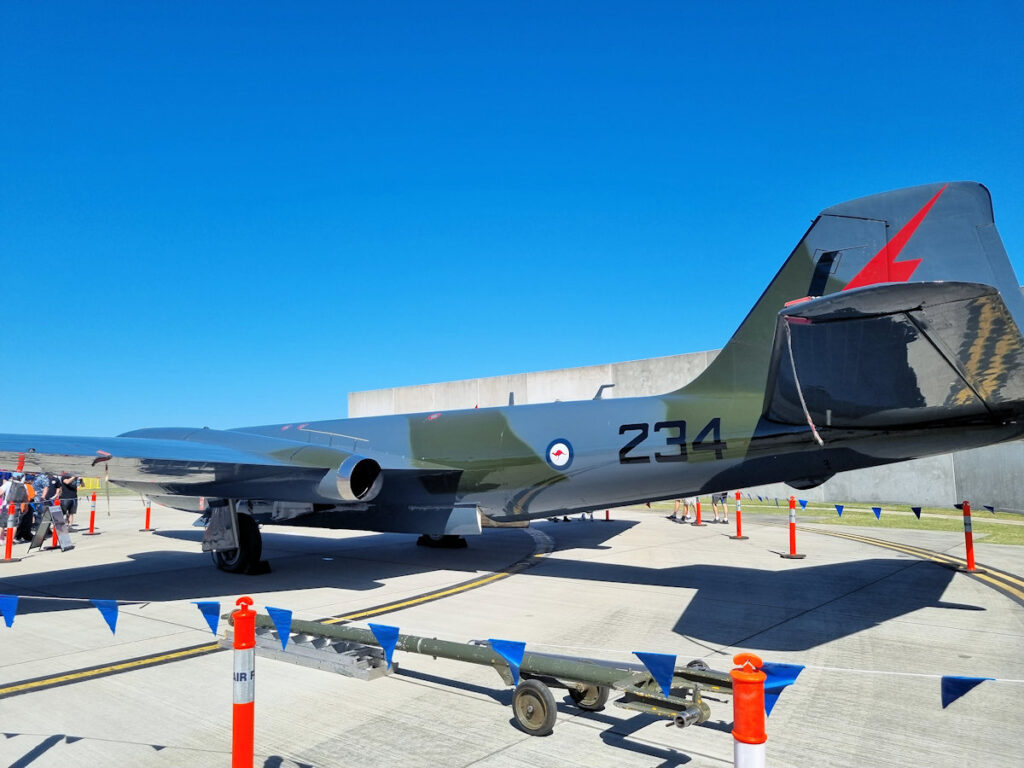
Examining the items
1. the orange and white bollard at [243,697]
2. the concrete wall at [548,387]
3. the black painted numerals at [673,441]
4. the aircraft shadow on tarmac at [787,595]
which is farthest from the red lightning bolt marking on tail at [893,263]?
the concrete wall at [548,387]

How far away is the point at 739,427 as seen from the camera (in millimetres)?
8711

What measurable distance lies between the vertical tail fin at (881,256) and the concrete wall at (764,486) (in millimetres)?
16623

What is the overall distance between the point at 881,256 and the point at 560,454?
521cm

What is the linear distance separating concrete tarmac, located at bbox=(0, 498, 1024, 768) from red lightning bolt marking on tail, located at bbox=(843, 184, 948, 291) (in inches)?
161

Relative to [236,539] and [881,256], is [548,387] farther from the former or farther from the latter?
[881,256]

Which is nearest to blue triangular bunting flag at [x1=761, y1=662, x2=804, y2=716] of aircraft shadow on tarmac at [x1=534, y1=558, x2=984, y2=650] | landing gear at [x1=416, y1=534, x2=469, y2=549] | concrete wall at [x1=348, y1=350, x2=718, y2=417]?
aircraft shadow on tarmac at [x1=534, y1=558, x2=984, y2=650]

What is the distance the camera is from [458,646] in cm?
513

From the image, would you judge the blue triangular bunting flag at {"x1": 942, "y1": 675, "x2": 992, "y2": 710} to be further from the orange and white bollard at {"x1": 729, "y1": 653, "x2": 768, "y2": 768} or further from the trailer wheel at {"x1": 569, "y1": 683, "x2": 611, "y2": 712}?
the trailer wheel at {"x1": 569, "y1": 683, "x2": 611, "y2": 712}

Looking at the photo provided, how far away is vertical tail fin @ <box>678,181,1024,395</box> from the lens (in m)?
6.87

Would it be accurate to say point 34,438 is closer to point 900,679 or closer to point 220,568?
point 220,568

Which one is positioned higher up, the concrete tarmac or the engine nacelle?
the engine nacelle

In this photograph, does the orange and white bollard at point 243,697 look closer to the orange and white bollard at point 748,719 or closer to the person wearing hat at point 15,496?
the orange and white bollard at point 748,719

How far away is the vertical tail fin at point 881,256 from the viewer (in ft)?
22.5

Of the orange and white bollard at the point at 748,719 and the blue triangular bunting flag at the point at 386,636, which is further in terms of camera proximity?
the blue triangular bunting flag at the point at 386,636
